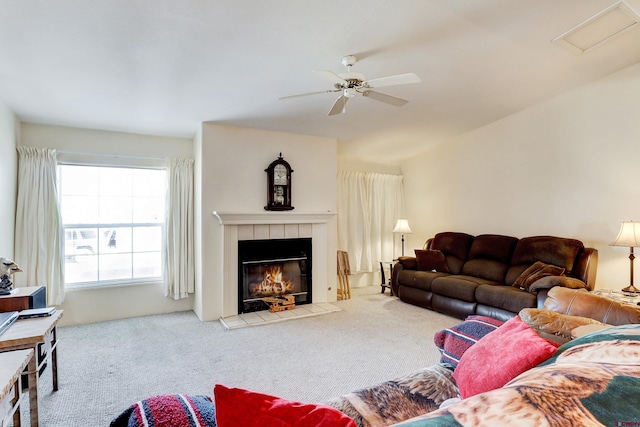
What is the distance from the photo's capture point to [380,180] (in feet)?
21.0

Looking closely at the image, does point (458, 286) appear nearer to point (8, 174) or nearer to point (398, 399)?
point (398, 399)

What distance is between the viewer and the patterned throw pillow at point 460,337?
74.3 inches

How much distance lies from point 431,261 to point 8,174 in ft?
17.5

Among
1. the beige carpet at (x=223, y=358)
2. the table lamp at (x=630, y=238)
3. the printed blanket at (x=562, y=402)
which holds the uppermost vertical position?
the table lamp at (x=630, y=238)

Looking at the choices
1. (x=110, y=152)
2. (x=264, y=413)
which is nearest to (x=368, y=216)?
(x=110, y=152)

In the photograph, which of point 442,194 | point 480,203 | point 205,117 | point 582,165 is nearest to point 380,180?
point 442,194

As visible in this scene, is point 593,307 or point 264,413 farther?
point 593,307

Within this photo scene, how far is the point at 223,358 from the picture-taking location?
317 centimetres

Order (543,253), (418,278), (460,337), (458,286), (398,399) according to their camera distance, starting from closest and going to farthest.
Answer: (398,399) → (460,337) → (543,253) → (458,286) → (418,278)

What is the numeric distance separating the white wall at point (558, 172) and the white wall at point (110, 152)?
14.2 feet

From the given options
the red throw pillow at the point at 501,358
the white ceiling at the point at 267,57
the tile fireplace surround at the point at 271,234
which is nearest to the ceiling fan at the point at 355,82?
the white ceiling at the point at 267,57

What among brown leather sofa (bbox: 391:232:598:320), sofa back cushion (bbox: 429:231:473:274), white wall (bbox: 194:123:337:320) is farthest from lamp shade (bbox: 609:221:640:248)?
white wall (bbox: 194:123:337:320)

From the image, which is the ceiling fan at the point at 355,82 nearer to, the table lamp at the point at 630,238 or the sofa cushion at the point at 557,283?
the sofa cushion at the point at 557,283

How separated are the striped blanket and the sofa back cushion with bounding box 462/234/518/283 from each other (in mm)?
4368
